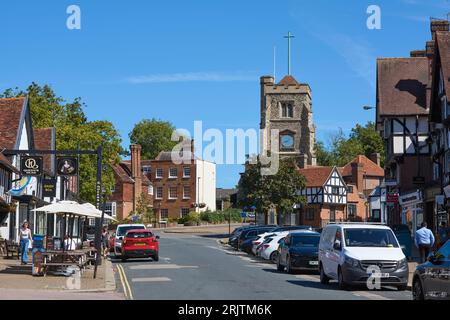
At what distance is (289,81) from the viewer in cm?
11044

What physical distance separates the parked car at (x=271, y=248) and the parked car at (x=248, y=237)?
7.05m

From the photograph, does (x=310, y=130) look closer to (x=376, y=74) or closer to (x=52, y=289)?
(x=376, y=74)

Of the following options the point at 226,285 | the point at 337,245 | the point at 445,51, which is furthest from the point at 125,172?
the point at 337,245

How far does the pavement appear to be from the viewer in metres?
19.5

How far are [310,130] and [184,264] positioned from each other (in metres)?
73.4

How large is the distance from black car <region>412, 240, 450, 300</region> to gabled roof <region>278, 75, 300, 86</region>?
92882 millimetres

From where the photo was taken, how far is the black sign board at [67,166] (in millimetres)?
35875

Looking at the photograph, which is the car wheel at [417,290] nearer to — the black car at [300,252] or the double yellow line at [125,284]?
the double yellow line at [125,284]

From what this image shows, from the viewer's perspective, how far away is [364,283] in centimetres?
2245

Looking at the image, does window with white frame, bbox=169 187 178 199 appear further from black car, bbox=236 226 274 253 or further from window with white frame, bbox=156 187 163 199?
black car, bbox=236 226 274 253

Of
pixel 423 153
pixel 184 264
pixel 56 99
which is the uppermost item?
pixel 56 99

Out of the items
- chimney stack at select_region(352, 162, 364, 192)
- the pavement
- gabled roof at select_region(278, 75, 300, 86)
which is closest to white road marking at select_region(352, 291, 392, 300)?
the pavement

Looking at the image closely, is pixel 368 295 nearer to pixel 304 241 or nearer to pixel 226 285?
pixel 226 285
